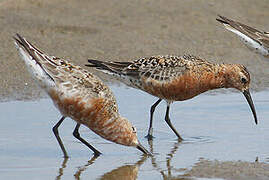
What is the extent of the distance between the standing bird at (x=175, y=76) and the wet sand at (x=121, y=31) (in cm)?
213

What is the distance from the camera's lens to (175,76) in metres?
10.6

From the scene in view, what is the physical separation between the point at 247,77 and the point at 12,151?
12.3 ft

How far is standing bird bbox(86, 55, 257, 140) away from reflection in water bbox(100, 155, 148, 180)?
164cm

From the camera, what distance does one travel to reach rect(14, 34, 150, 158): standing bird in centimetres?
908

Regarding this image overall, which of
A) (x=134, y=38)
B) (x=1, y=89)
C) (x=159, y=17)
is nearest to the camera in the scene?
(x=1, y=89)

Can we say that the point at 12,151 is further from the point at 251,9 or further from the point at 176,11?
the point at 251,9

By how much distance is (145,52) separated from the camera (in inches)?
585

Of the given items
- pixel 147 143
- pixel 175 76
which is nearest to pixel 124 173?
pixel 147 143

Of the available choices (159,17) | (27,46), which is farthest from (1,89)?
(159,17)

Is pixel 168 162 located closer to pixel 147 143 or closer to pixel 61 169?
pixel 147 143

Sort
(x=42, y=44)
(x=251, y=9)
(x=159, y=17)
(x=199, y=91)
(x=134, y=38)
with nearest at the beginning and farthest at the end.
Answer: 1. (x=199, y=91)
2. (x=42, y=44)
3. (x=134, y=38)
4. (x=159, y=17)
5. (x=251, y=9)

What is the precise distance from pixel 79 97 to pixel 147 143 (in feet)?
4.93

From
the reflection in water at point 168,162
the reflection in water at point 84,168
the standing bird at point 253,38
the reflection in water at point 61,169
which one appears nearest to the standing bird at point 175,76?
the reflection in water at point 168,162

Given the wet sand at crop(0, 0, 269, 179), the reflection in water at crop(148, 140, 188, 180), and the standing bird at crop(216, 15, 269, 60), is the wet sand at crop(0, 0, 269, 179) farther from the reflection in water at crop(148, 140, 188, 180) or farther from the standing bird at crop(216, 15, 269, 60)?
the reflection in water at crop(148, 140, 188, 180)
